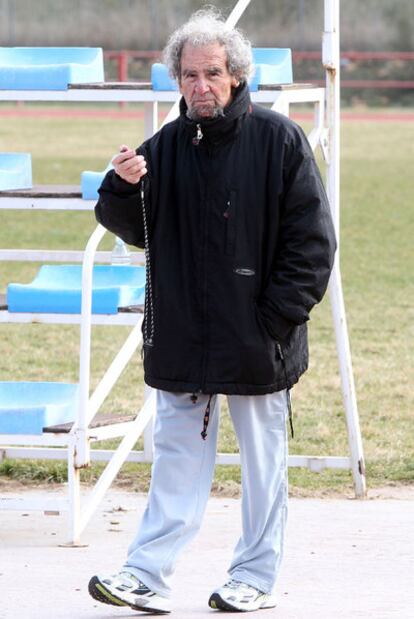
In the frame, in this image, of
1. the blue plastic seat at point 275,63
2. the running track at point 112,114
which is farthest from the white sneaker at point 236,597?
the running track at point 112,114

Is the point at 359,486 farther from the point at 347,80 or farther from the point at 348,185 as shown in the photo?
the point at 347,80

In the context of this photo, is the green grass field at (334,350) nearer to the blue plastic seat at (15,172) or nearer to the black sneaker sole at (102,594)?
the blue plastic seat at (15,172)

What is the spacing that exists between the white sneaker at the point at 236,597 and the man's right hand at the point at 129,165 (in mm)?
1316

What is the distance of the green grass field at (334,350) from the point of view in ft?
24.1

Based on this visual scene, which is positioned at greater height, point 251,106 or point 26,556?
point 251,106

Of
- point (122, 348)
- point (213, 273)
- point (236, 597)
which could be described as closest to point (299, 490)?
point (122, 348)

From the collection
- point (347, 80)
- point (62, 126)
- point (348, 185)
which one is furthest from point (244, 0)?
point (347, 80)

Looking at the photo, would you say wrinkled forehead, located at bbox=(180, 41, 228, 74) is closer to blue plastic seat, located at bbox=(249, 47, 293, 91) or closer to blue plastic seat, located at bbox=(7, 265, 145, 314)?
blue plastic seat, located at bbox=(7, 265, 145, 314)

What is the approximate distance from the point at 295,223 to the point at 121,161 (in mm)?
558

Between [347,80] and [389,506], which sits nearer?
[389,506]

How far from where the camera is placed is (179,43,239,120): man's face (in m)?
4.71

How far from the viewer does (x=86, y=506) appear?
5.98 metres

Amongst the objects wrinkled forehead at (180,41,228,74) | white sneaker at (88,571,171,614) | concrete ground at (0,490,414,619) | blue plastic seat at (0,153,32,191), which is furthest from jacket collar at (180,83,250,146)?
blue plastic seat at (0,153,32,191)

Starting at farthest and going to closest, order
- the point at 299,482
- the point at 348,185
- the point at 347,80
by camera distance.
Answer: the point at 347,80 < the point at 348,185 < the point at 299,482
